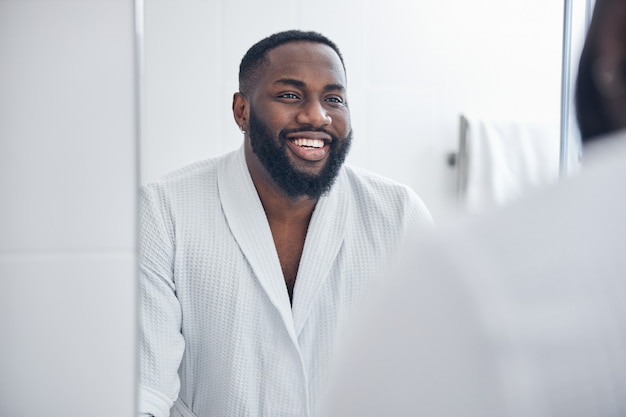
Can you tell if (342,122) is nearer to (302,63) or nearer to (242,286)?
(302,63)

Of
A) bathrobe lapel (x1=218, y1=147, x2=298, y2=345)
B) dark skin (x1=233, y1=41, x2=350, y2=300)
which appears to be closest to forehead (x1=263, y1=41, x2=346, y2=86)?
dark skin (x1=233, y1=41, x2=350, y2=300)

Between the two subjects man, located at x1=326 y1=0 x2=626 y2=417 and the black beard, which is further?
the black beard

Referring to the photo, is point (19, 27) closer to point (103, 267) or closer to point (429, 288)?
point (103, 267)

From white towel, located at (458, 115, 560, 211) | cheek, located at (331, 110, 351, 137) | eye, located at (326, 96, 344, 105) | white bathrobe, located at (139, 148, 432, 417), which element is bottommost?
white bathrobe, located at (139, 148, 432, 417)

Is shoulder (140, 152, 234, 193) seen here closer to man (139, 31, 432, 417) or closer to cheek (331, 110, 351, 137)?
man (139, 31, 432, 417)

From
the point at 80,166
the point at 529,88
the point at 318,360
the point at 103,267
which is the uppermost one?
the point at 529,88

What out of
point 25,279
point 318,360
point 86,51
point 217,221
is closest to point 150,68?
point 86,51

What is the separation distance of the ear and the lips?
2.5 inches

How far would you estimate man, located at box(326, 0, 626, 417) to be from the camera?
0.92 feet

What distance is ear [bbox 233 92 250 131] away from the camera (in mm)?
858

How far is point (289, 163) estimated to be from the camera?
2.77 feet

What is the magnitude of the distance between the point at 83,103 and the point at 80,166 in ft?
0.28

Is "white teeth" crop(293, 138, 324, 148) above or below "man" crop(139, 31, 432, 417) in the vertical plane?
above

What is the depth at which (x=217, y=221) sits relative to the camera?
863 millimetres
